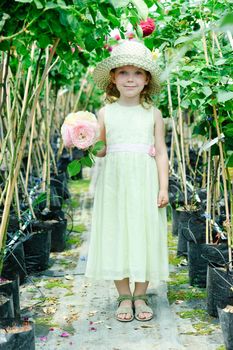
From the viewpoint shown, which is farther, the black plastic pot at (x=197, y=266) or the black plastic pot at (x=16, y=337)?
the black plastic pot at (x=197, y=266)

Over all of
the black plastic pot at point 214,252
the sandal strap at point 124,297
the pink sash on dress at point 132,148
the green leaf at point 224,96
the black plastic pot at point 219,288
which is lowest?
the sandal strap at point 124,297

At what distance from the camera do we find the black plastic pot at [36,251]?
3391 millimetres

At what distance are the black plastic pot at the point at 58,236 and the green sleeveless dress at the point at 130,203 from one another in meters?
1.25

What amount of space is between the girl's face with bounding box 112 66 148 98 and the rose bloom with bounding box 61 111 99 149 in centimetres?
30

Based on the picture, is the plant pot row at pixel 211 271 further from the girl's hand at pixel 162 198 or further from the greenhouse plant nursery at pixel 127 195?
the girl's hand at pixel 162 198

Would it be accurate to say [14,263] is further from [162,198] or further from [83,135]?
[83,135]

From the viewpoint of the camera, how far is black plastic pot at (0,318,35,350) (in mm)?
1897

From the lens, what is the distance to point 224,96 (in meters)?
2.17

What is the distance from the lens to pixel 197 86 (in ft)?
7.70

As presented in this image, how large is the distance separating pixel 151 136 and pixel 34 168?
273 cm

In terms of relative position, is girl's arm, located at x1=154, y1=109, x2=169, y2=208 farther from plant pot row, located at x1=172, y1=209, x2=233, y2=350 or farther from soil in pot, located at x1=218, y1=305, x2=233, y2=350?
soil in pot, located at x1=218, y1=305, x2=233, y2=350

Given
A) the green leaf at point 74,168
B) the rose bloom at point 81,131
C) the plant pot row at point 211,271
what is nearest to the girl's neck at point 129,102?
the rose bloom at point 81,131

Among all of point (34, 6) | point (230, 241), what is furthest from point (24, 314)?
point (34, 6)

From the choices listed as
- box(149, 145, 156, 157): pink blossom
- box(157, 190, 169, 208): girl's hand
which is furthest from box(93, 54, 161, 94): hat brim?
box(157, 190, 169, 208): girl's hand
